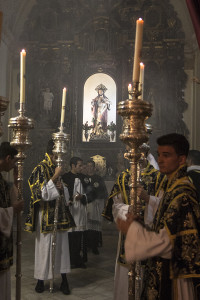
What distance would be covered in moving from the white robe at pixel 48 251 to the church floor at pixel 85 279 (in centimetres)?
29

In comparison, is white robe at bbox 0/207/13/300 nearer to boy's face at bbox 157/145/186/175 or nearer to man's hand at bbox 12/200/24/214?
man's hand at bbox 12/200/24/214

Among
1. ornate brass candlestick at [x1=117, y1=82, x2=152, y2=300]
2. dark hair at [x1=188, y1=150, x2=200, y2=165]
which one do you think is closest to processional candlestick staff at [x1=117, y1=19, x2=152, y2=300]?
ornate brass candlestick at [x1=117, y1=82, x2=152, y2=300]

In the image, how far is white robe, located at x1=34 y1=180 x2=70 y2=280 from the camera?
15.6 ft

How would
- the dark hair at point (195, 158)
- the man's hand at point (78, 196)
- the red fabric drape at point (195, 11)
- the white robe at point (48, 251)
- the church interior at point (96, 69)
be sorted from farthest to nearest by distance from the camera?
the church interior at point (96, 69), the man's hand at point (78, 196), the white robe at point (48, 251), the dark hair at point (195, 158), the red fabric drape at point (195, 11)

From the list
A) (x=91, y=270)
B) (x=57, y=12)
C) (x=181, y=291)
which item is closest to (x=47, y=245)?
(x=91, y=270)

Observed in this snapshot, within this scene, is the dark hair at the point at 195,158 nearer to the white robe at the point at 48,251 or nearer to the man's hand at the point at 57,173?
the man's hand at the point at 57,173

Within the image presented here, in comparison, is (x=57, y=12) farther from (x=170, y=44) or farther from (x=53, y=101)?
(x=170, y=44)

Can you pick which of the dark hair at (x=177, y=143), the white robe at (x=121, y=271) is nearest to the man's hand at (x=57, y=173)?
the white robe at (x=121, y=271)

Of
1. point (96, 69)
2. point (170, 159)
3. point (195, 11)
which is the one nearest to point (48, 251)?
point (170, 159)

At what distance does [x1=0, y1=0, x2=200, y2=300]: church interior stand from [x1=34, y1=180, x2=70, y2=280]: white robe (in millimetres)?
6185

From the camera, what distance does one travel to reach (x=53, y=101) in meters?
11.8

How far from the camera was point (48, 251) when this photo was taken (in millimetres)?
4805

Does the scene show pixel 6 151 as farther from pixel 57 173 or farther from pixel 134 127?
pixel 57 173

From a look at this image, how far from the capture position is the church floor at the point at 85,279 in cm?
475
